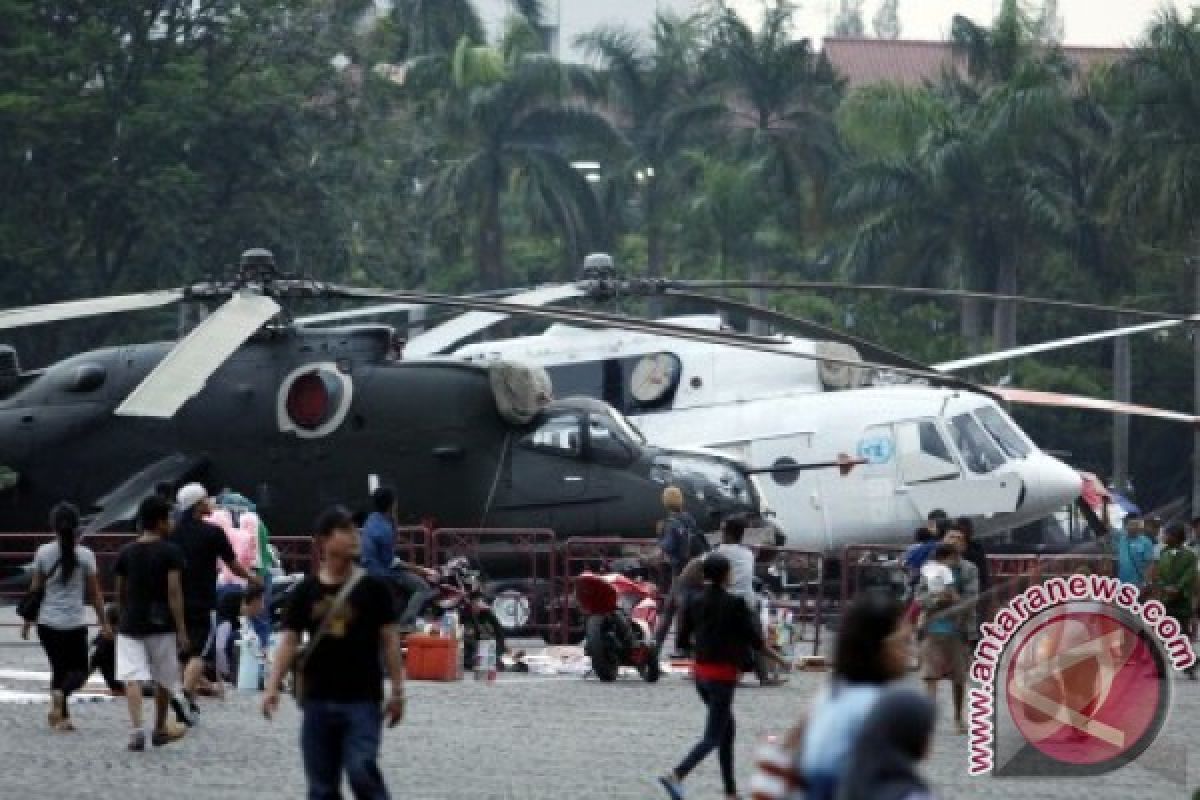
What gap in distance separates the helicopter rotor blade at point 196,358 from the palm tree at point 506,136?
167ft

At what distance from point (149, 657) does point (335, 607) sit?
17.2ft

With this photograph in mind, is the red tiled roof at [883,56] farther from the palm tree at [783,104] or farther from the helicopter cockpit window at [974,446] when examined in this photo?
the helicopter cockpit window at [974,446]

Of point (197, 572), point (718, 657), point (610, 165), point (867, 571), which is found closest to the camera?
point (718, 657)

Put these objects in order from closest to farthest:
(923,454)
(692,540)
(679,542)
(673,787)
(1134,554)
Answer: (673,787)
(679,542)
(692,540)
(1134,554)
(923,454)

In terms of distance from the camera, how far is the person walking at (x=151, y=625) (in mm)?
17938

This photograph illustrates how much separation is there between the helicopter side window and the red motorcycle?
4.29 m

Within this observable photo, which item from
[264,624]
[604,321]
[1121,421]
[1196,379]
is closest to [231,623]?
[264,624]

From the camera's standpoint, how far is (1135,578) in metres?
29.3

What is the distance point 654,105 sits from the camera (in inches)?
3145

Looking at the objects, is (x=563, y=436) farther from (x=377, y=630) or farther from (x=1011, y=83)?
(x=1011, y=83)

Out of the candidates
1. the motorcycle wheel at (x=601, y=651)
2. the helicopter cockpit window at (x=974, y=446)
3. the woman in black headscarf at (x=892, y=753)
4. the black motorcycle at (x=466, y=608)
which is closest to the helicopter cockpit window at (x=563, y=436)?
the black motorcycle at (x=466, y=608)

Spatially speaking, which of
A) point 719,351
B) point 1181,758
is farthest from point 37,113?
point 1181,758

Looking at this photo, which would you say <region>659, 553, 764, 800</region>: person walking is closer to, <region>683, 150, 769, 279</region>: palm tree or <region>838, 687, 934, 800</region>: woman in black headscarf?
<region>838, 687, 934, 800</region>: woman in black headscarf

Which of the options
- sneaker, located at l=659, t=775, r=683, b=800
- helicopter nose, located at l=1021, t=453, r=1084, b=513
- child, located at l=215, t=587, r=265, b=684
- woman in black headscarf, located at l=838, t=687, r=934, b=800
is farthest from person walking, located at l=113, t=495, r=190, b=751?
helicopter nose, located at l=1021, t=453, r=1084, b=513
